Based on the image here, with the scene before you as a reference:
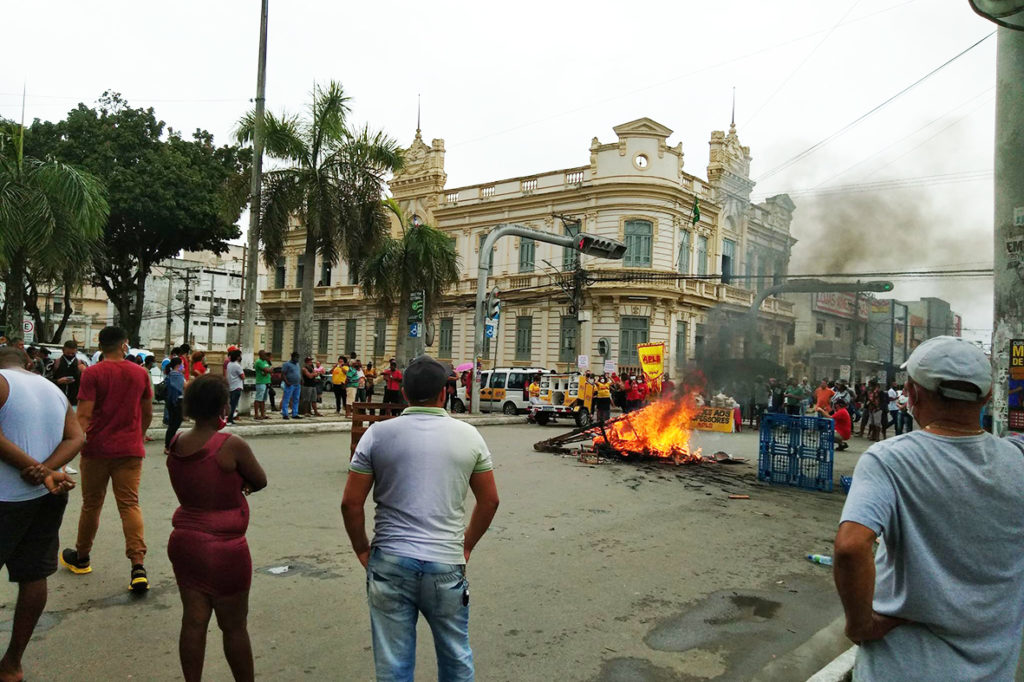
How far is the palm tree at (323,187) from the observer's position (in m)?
19.4

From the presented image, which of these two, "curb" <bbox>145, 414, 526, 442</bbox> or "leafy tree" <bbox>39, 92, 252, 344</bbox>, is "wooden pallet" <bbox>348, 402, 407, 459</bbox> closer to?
"curb" <bbox>145, 414, 526, 442</bbox>

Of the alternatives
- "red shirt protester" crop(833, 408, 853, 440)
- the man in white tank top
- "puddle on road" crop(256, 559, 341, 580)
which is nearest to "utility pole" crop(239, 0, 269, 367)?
"puddle on road" crop(256, 559, 341, 580)

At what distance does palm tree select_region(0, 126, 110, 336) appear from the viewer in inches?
591

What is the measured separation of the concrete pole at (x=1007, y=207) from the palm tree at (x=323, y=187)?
656 inches

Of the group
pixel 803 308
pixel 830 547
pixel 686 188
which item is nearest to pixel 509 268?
pixel 686 188

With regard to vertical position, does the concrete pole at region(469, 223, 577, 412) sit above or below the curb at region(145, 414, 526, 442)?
above

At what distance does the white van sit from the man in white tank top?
69.2ft

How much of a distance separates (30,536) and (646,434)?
37.4ft

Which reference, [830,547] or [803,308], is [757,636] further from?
[803,308]

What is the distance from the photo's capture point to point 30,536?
3.66 meters

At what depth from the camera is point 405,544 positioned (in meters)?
2.77

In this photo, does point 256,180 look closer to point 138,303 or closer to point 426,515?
point 426,515

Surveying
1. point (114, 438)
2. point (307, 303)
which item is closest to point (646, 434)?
point (114, 438)

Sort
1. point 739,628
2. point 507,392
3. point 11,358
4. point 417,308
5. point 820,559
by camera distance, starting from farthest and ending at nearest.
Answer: point 507,392, point 417,308, point 820,559, point 739,628, point 11,358
